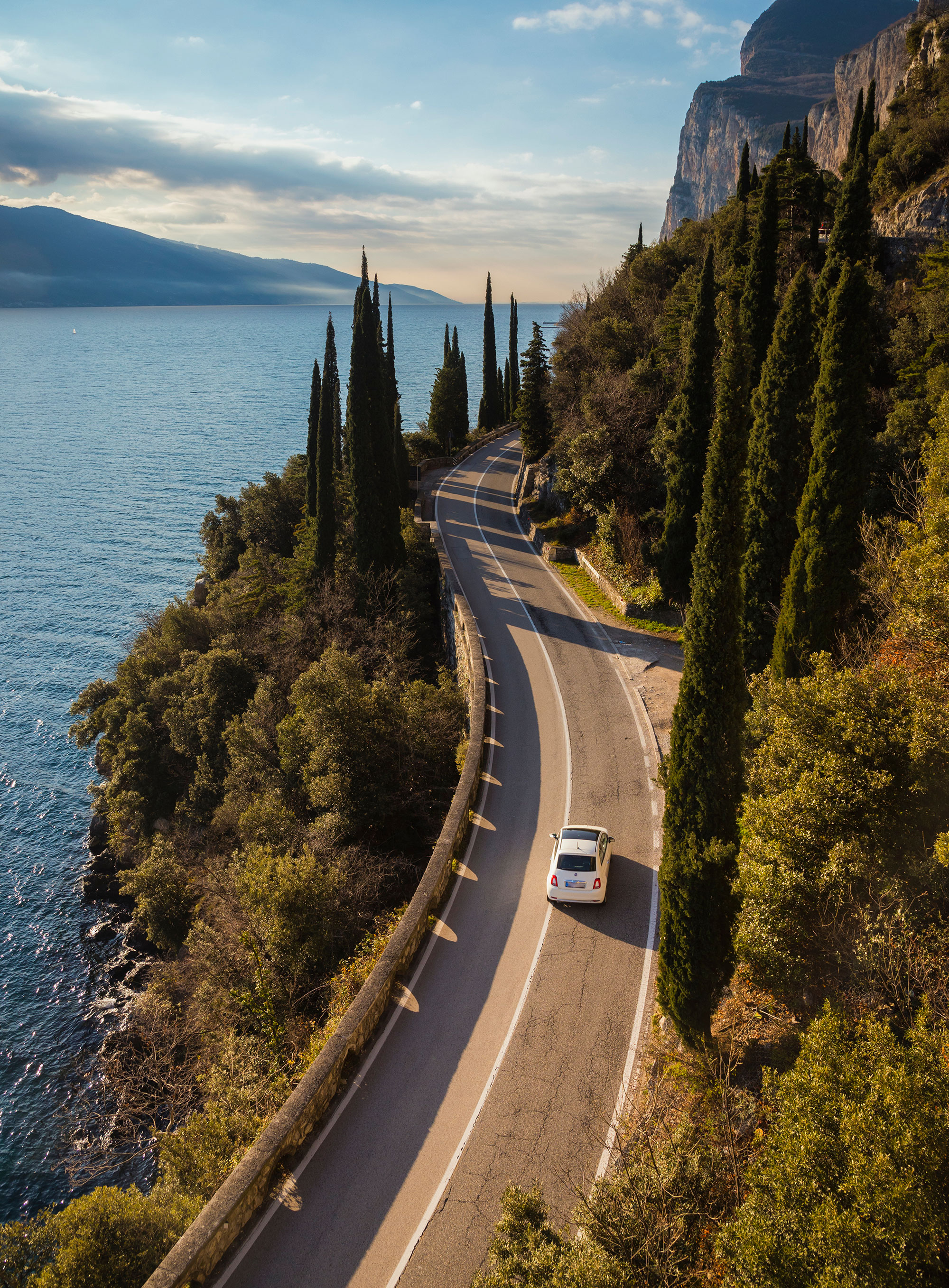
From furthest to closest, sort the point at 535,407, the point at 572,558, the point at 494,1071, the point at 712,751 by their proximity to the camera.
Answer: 1. the point at 535,407
2. the point at 572,558
3. the point at 494,1071
4. the point at 712,751

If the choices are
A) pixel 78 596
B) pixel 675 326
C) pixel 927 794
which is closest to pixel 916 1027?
pixel 927 794

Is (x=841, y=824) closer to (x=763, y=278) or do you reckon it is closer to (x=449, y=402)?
(x=763, y=278)

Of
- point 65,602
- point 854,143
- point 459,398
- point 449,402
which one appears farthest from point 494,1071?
point 459,398

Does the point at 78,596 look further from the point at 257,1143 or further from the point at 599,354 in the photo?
the point at 257,1143

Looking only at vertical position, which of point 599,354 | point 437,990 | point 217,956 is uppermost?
point 599,354

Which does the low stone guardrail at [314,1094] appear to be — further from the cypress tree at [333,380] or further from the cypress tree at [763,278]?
the cypress tree at [333,380]

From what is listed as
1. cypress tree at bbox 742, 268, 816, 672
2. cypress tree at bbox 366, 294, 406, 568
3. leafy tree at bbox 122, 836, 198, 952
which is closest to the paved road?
cypress tree at bbox 742, 268, 816, 672

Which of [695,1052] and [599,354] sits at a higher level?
[599,354]
